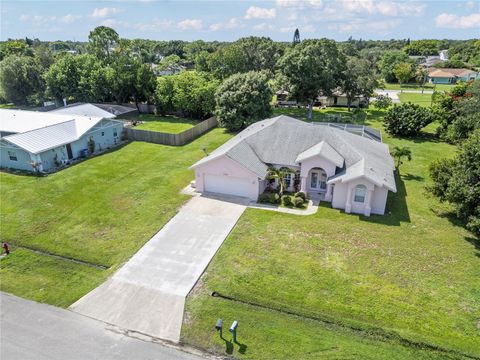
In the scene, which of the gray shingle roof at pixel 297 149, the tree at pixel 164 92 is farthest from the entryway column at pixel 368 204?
the tree at pixel 164 92

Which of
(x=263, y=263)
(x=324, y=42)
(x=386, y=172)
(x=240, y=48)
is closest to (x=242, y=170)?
(x=263, y=263)

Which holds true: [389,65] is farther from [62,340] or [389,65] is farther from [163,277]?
[62,340]

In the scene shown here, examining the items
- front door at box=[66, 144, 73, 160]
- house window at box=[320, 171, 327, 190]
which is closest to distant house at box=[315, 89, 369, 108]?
house window at box=[320, 171, 327, 190]

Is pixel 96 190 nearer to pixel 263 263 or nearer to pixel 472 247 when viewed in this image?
pixel 263 263

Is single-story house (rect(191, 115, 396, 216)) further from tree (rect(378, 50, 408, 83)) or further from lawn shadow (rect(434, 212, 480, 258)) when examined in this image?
tree (rect(378, 50, 408, 83))

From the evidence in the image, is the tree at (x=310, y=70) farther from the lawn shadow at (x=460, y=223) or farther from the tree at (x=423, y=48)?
the tree at (x=423, y=48)

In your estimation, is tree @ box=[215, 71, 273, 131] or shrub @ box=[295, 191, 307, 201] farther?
tree @ box=[215, 71, 273, 131]

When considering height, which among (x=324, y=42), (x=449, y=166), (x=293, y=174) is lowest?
(x=293, y=174)
